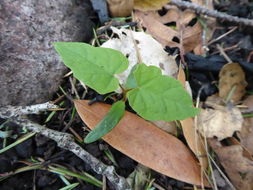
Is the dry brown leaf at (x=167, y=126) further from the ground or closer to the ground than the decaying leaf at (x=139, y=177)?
further from the ground

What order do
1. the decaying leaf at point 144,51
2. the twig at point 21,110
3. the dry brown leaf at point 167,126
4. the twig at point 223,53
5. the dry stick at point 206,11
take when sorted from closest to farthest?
the twig at point 21,110
the dry brown leaf at point 167,126
the decaying leaf at point 144,51
the twig at point 223,53
the dry stick at point 206,11

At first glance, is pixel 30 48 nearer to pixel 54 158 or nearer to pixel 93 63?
pixel 93 63

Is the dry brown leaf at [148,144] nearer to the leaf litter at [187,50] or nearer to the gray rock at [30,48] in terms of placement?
the leaf litter at [187,50]

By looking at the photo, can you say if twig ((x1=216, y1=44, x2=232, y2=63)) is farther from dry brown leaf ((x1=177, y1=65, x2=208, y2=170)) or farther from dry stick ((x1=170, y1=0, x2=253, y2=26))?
dry brown leaf ((x1=177, y1=65, x2=208, y2=170))

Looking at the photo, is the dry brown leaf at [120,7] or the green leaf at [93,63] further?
the dry brown leaf at [120,7]

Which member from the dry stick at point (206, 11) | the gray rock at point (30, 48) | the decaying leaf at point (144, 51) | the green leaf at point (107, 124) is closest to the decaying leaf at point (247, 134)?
the decaying leaf at point (144, 51)

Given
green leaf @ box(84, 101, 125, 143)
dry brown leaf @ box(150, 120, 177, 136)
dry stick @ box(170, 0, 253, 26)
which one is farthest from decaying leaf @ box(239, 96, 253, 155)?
green leaf @ box(84, 101, 125, 143)
